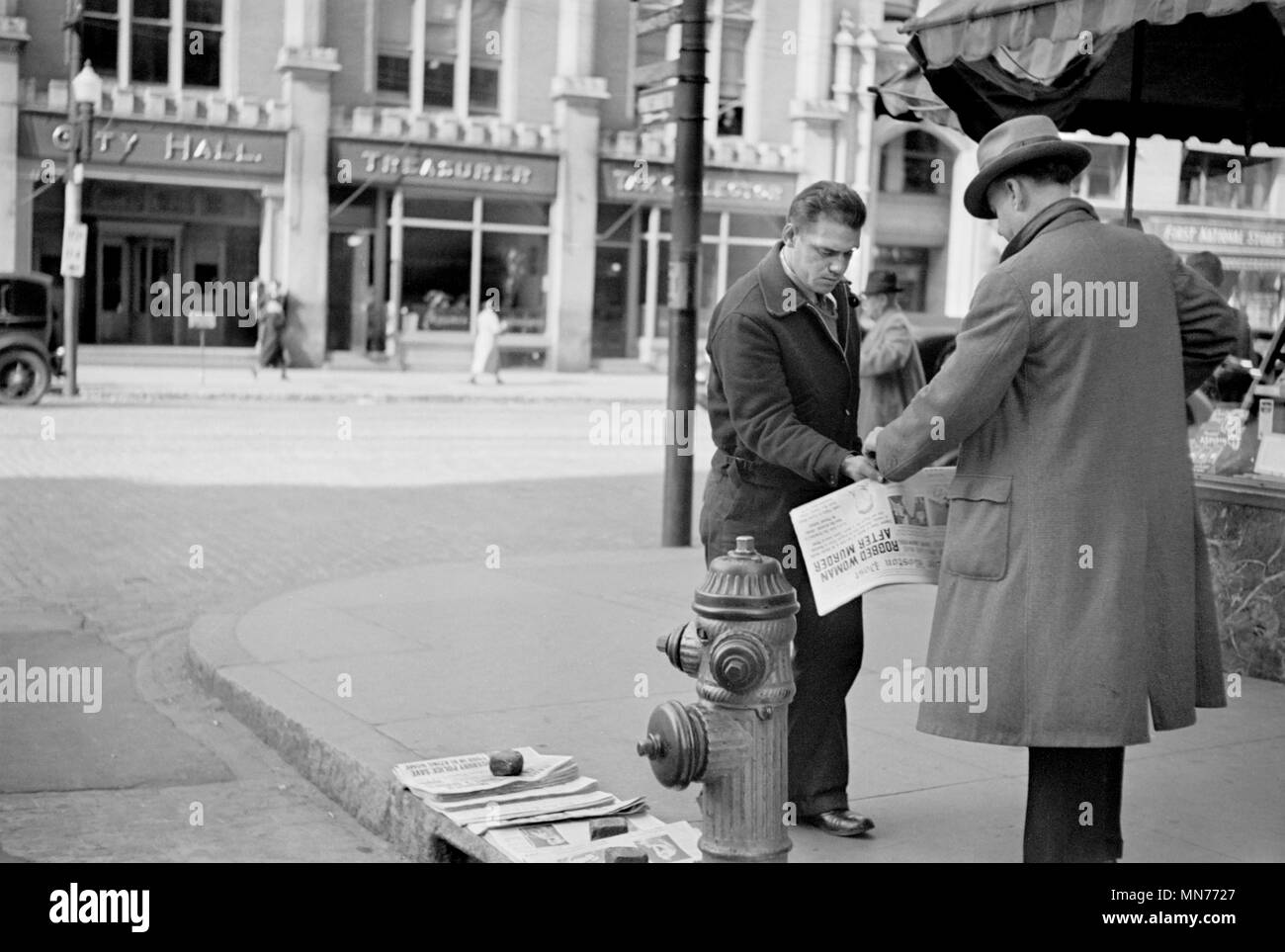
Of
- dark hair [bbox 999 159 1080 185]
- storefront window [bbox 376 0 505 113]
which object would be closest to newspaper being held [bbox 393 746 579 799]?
dark hair [bbox 999 159 1080 185]

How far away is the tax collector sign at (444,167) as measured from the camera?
30.0 meters

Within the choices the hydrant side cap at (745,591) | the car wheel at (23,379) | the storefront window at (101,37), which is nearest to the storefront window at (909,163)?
the storefront window at (101,37)

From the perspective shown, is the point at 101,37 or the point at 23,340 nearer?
the point at 23,340

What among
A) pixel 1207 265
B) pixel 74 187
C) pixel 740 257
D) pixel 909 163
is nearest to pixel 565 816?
pixel 1207 265

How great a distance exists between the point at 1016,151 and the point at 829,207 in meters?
0.80

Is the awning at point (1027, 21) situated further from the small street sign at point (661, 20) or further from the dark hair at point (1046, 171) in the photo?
the small street sign at point (661, 20)

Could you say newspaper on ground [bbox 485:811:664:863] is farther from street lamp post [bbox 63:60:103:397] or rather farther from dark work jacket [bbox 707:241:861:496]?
street lamp post [bbox 63:60:103:397]

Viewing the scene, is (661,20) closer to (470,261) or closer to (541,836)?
(541,836)

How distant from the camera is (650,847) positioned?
14.3ft

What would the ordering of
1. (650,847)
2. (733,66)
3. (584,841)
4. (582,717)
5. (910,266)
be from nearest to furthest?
(650,847) → (584,841) → (582,717) → (733,66) → (910,266)

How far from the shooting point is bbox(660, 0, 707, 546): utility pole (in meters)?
10.4

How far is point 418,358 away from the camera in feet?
103
